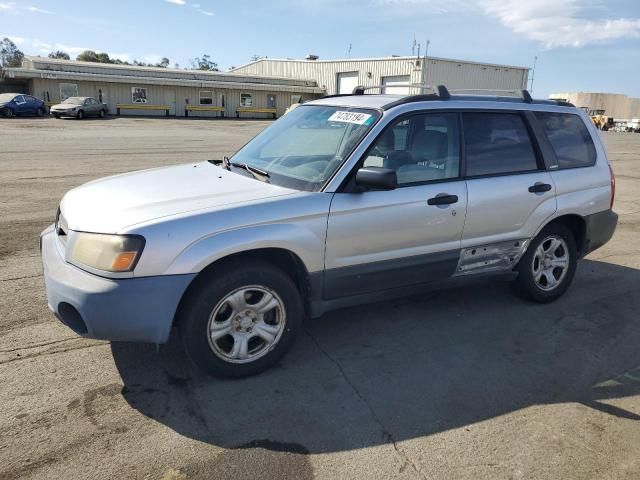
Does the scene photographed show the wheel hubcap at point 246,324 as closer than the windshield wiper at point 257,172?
Yes

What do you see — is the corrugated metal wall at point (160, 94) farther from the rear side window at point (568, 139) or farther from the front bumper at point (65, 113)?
the rear side window at point (568, 139)

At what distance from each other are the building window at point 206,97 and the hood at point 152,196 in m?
45.2

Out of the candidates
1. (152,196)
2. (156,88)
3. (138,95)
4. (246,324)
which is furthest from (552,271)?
(156,88)

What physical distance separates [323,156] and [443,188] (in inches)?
38.5

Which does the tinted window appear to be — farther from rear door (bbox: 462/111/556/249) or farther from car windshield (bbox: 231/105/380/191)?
car windshield (bbox: 231/105/380/191)

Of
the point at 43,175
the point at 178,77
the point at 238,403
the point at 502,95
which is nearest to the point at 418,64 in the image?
the point at 178,77

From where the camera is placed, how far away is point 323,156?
3.93 metres

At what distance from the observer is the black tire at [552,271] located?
4789 millimetres

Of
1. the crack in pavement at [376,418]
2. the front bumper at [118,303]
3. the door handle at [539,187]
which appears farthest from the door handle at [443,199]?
the front bumper at [118,303]

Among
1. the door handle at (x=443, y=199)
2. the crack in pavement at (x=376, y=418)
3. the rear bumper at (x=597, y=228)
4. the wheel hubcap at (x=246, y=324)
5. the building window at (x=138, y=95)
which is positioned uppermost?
the building window at (x=138, y=95)

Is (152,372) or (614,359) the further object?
(614,359)

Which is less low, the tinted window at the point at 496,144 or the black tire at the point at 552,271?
the tinted window at the point at 496,144

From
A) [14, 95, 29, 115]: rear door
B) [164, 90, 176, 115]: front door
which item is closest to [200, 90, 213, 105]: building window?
[164, 90, 176, 115]: front door

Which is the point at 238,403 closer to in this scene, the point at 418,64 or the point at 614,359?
the point at 614,359
